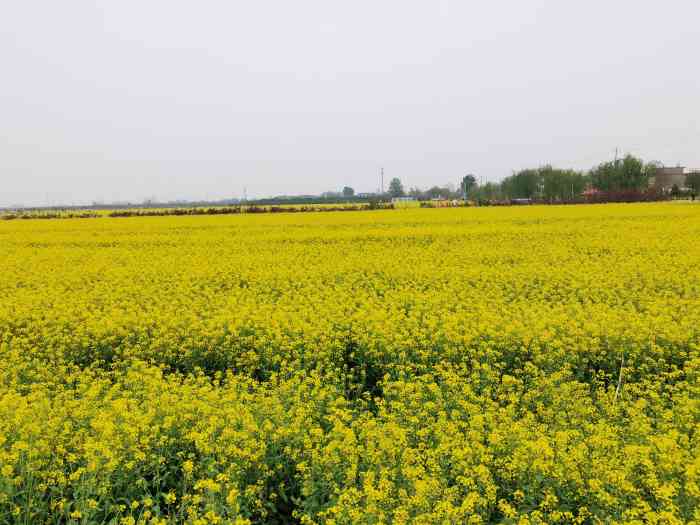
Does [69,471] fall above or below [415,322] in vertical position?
below

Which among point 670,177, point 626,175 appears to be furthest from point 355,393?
A: point 670,177

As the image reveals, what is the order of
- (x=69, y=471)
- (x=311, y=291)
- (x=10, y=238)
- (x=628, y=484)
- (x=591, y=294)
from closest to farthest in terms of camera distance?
(x=628, y=484)
(x=69, y=471)
(x=591, y=294)
(x=311, y=291)
(x=10, y=238)

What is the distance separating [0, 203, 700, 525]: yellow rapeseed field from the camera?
3.84 m

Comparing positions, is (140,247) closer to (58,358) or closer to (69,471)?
(58,358)

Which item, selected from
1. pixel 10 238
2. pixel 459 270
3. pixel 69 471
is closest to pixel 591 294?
pixel 459 270

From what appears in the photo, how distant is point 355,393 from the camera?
22.1 ft

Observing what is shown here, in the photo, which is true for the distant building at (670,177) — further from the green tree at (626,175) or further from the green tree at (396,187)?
the green tree at (396,187)

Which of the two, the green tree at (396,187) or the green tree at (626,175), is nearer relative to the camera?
the green tree at (626,175)

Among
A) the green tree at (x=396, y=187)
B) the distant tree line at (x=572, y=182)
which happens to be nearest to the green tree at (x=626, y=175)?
the distant tree line at (x=572, y=182)

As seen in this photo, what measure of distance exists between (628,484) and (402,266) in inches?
429

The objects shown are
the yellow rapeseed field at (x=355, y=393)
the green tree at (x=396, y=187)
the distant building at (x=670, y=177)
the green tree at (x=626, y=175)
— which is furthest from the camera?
the green tree at (x=396, y=187)

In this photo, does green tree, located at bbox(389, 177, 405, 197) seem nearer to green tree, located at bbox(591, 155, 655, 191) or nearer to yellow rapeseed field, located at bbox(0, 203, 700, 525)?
green tree, located at bbox(591, 155, 655, 191)

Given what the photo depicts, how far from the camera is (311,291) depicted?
11617mm

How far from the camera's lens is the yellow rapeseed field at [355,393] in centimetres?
384
